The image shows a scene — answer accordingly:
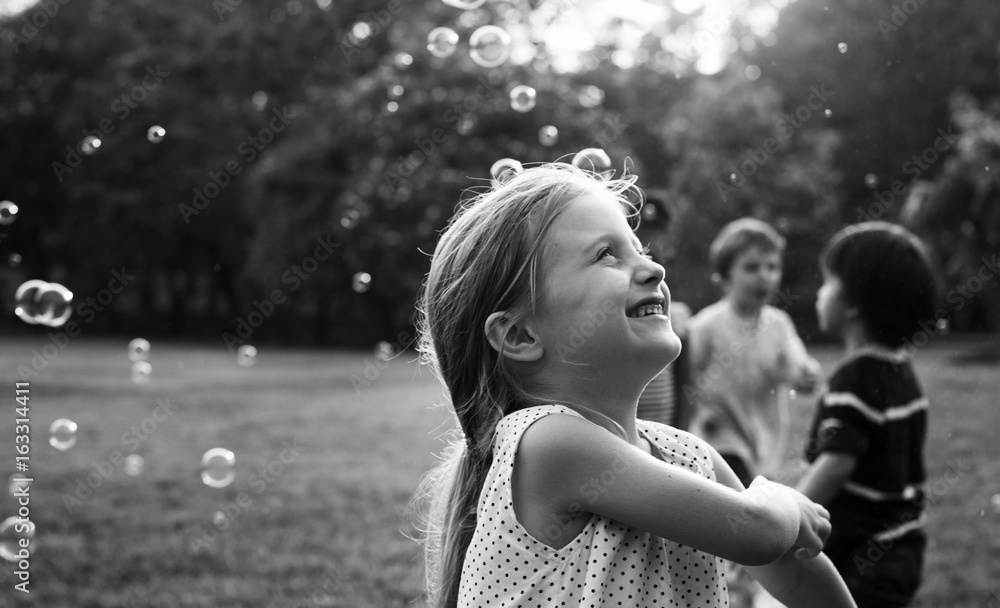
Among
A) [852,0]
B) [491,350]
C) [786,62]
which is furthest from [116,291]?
[491,350]

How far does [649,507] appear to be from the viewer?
130 cm

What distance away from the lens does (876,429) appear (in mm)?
2328

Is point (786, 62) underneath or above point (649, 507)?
above

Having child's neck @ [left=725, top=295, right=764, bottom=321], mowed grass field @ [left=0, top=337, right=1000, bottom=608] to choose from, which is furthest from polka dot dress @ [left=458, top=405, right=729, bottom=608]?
child's neck @ [left=725, top=295, right=764, bottom=321]

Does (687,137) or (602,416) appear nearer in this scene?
(602,416)

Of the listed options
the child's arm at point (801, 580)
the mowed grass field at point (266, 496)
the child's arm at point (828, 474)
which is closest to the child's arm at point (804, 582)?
the child's arm at point (801, 580)

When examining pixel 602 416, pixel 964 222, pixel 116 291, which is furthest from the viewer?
pixel 116 291

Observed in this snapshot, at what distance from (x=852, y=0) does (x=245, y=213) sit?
1486 centimetres

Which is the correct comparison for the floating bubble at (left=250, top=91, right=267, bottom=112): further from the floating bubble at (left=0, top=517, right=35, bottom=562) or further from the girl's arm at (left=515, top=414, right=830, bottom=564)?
the girl's arm at (left=515, top=414, right=830, bottom=564)

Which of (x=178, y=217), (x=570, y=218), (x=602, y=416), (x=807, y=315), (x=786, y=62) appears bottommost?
(x=178, y=217)

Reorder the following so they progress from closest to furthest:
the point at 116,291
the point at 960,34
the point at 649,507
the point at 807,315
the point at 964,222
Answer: the point at 649,507 < the point at 807,315 < the point at 964,222 < the point at 960,34 < the point at 116,291

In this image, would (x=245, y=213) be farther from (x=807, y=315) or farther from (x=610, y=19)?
(x=807, y=315)

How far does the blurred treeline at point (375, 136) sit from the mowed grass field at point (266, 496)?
17.5 feet

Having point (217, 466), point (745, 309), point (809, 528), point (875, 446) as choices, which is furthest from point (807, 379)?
point (809, 528)
